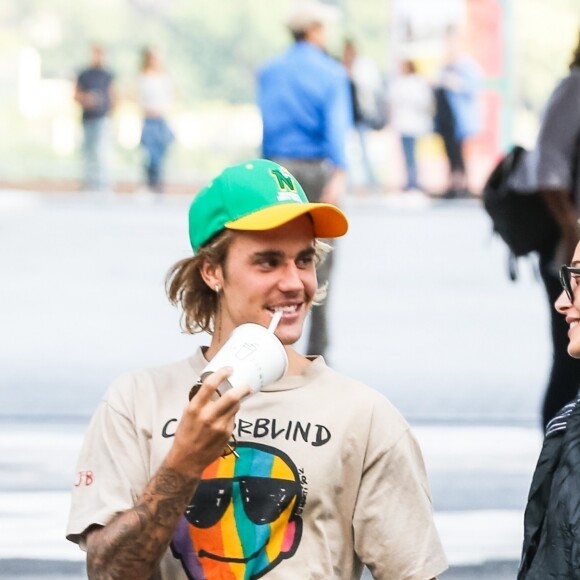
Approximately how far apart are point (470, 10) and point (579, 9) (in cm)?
340

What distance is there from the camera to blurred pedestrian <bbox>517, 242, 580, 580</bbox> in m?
2.48

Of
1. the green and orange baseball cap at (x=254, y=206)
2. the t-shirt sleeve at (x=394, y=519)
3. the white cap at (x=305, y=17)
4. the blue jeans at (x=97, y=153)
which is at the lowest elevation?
the blue jeans at (x=97, y=153)

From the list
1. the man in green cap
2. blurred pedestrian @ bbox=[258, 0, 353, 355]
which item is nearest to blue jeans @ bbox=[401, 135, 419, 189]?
blurred pedestrian @ bbox=[258, 0, 353, 355]

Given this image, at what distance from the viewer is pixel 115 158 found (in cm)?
2375

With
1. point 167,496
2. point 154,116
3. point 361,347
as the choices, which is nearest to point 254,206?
point 167,496

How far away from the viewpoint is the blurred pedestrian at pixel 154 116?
74.0ft

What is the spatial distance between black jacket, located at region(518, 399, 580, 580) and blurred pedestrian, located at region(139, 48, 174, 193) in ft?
65.9

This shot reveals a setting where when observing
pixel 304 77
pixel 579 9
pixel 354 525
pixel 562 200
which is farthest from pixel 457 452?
pixel 579 9

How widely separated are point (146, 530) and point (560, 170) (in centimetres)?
298

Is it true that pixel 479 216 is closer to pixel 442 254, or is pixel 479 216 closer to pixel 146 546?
pixel 442 254

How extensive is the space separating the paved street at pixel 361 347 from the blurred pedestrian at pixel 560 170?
64 centimetres

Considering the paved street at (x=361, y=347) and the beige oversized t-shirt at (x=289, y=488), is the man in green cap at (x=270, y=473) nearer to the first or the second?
the beige oversized t-shirt at (x=289, y=488)

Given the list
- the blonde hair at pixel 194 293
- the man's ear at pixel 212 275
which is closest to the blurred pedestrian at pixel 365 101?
the blonde hair at pixel 194 293

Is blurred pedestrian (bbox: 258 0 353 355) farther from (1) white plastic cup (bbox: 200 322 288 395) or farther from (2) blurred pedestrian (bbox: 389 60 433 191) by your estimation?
(2) blurred pedestrian (bbox: 389 60 433 191)
